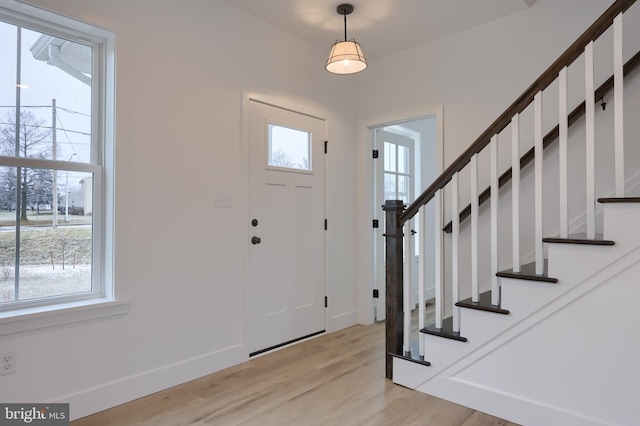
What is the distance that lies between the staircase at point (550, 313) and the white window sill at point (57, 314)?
67.6 inches

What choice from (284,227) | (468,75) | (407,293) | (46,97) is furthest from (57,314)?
(468,75)

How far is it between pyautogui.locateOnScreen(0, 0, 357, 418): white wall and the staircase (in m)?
1.25

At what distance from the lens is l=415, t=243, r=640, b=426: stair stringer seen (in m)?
1.80

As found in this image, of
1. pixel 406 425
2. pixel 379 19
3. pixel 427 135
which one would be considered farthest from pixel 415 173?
pixel 406 425

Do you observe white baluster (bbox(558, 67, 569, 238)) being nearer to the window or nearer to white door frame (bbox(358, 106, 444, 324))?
white door frame (bbox(358, 106, 444, 324))

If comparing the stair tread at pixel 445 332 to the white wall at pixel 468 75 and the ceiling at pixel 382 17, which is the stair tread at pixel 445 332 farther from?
the ceiling at pixel 382 17

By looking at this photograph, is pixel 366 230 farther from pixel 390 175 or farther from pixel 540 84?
pixel 540 84

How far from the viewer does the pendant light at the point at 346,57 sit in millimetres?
2703

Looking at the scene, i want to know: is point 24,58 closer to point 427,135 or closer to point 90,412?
point 90,412

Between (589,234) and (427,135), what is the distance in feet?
11.1

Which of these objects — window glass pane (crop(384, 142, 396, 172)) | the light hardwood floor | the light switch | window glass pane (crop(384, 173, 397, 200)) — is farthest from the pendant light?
the light hardwood floor

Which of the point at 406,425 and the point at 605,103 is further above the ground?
the point at 605,103

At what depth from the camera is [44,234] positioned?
2162 mm

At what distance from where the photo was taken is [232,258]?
2883mm
